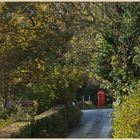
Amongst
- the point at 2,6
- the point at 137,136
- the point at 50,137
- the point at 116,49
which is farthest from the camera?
the point at 50,137

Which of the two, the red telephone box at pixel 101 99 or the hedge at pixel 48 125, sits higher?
the hedge at pixel 48 125

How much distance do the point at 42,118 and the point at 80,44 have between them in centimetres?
527

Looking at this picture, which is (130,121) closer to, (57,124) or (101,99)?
(57,124)

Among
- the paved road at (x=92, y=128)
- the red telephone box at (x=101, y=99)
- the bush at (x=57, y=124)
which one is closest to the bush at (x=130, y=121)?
the bush at (x=57, y=124)

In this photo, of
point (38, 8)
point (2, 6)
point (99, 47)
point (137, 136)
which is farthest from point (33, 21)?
point (137, 136)

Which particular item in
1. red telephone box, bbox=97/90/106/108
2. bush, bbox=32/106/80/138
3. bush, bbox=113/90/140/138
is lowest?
red telephone box, bbox=97/90/106/108

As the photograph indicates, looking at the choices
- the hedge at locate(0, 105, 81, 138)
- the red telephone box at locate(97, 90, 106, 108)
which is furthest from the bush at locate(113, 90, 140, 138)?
the red telephone box at locate(97, 90, 106, 108)

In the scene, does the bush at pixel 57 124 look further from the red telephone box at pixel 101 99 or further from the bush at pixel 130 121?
the red telephone box at pixel 101 99

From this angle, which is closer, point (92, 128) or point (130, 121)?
point (130, 121)

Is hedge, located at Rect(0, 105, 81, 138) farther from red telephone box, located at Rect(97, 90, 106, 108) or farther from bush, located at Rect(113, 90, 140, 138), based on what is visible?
red telephone box, located at Rect(97, 90, 106, 108)

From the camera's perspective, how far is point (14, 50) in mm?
14266

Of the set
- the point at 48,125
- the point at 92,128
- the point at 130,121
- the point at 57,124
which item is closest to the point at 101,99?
the point at 92,128

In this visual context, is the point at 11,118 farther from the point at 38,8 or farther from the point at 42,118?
the point at 38,8

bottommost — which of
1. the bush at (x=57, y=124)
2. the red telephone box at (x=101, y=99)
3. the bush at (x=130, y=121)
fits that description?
the red telephone box at (x=101, y=99)
